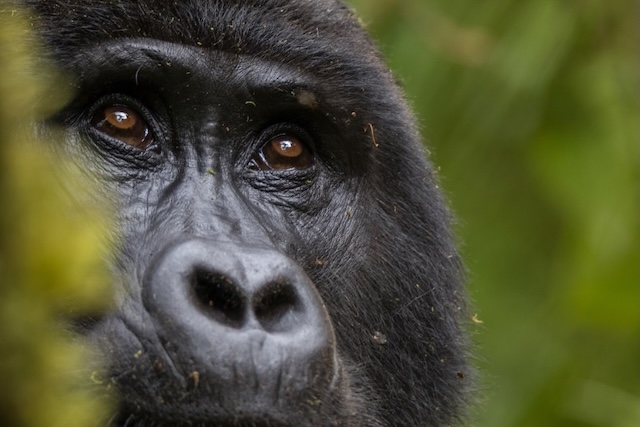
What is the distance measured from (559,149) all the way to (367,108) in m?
3.18

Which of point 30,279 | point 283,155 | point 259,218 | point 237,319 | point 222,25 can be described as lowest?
point 30,279

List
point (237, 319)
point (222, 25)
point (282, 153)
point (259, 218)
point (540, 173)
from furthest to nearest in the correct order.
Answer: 1. point (540, 173)
2. point (282, 153)
3. point (222, 25)
4. point (259, 218)
5. point (237, 319)

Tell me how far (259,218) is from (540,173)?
3.63 meters

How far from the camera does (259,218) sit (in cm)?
254

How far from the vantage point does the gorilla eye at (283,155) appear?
275cm

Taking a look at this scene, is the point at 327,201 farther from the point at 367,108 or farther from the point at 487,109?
the point at 487,109

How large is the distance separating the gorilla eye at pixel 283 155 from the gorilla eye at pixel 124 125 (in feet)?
0.99

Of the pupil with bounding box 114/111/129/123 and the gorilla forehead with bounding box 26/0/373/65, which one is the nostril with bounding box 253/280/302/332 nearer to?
the pupil with bounding box 114/111/129/123

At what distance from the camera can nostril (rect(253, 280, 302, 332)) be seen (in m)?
2.14

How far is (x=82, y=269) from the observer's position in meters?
0.83

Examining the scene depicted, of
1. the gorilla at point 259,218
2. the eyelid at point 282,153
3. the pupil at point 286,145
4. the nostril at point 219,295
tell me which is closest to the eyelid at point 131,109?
the gorilla at point 259,218

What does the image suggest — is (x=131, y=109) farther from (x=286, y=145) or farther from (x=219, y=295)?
(x=219, y=295)

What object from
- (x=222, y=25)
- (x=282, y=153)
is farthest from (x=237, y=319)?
(x=222, y=25)

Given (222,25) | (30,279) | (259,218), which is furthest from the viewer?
(222,25)
